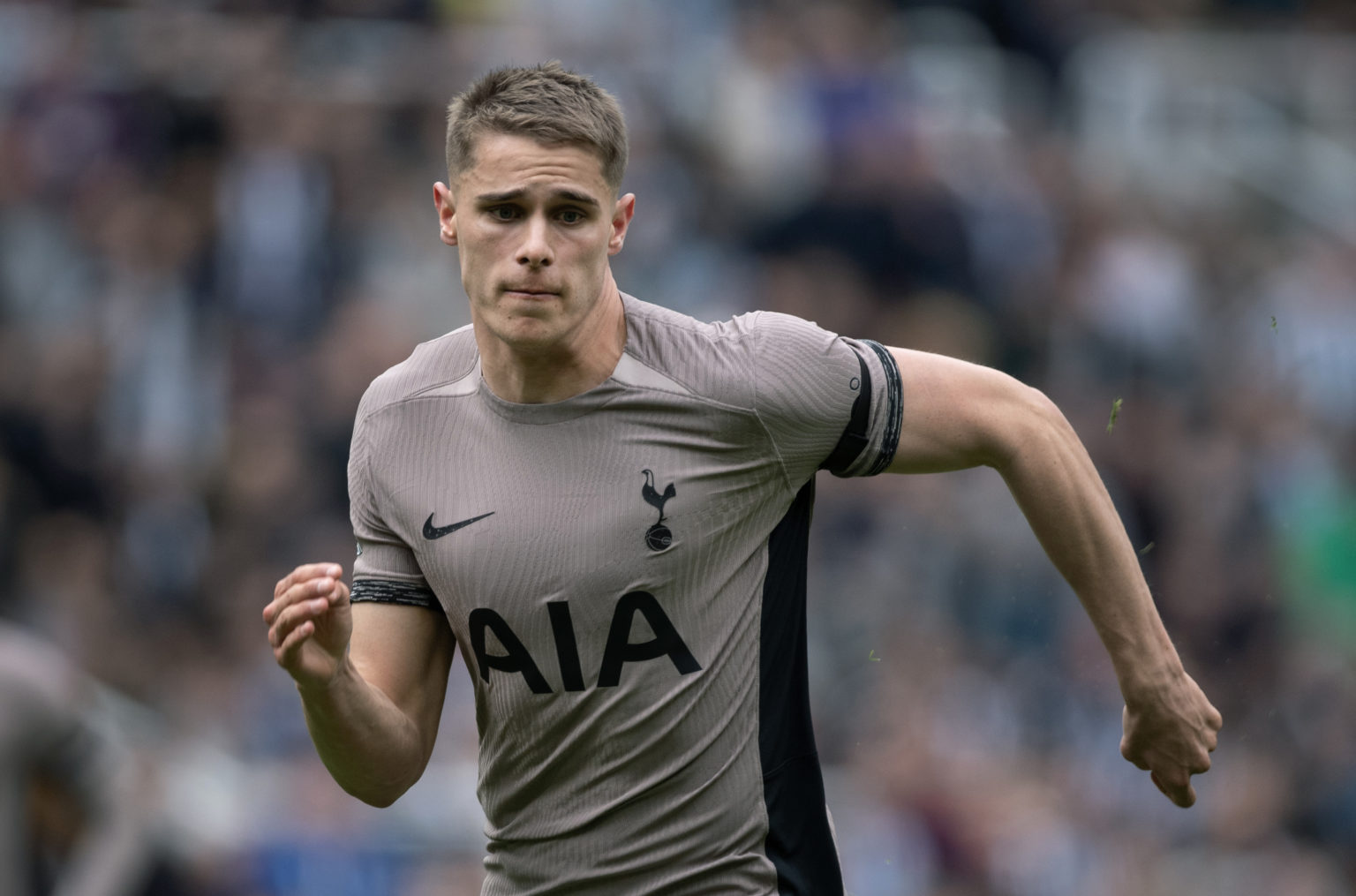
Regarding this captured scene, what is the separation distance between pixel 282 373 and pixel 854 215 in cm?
329

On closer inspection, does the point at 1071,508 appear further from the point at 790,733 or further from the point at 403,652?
the point at 403,652

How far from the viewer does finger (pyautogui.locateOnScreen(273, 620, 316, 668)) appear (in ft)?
11.2

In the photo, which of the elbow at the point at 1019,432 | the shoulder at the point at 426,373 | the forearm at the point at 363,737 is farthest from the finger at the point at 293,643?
the elbow at the point at 1019,432

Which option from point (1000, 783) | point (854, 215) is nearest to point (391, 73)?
point (854, 215)

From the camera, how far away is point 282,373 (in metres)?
9.95

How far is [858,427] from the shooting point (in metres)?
3.86

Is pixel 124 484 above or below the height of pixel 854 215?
below

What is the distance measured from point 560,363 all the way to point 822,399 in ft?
1.81

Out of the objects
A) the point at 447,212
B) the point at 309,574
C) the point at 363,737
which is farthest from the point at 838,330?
the point at 309,574

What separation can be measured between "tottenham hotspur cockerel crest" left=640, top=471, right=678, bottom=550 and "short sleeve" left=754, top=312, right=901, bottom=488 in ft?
0.84

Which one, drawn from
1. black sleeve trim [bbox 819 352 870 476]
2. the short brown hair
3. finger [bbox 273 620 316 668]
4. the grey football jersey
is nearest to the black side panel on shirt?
the grey football jersey

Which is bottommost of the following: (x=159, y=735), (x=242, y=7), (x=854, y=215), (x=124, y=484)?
(x=159, y=735)

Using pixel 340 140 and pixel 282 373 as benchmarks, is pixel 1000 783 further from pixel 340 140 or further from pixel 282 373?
pixel 340 140

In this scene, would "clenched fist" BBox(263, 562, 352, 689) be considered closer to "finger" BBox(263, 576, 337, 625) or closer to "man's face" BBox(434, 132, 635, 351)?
"finger" BBox(263, 576, 337, 625)
